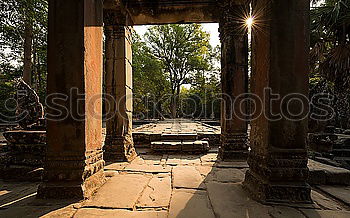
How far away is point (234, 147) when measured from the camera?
4324 millimetres

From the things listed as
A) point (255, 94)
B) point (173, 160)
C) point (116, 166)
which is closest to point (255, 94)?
point (255, 94)

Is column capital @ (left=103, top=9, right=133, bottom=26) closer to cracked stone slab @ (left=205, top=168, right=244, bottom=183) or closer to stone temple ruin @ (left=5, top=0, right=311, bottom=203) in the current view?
stone temple ruin @ (left=5, top=0, right=311, bottom=203)

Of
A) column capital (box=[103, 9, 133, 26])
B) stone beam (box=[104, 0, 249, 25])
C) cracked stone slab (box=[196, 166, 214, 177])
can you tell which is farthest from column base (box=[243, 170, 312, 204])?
column capital (box=[103, 9, 133, 26])

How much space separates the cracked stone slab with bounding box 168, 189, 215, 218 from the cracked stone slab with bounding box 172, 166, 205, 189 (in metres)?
0.19

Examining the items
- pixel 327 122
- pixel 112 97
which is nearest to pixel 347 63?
pixel 327 122

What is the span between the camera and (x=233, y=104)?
14.6 feet

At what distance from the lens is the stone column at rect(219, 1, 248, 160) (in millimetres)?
4414

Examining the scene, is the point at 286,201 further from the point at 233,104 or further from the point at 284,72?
the point at 233,104

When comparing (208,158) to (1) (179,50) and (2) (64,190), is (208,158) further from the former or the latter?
(1) (179,50)

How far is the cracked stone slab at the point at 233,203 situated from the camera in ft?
6.48

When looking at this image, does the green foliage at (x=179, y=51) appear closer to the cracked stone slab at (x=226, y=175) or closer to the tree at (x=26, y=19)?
the tree at (x=26, y=19)

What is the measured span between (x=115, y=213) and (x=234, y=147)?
3013mm

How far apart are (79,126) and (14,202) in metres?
1.08

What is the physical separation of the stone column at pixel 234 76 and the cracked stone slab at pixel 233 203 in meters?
1.72
